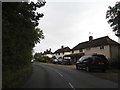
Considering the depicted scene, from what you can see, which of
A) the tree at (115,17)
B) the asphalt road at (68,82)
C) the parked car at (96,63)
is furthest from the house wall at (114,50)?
the asphalt road at (68,82)

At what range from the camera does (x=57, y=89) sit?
9445 mm

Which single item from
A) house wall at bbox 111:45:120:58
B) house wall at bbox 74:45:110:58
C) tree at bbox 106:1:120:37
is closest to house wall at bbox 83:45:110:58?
house wall at bbox 74:45:110:58

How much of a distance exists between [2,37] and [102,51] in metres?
35.9

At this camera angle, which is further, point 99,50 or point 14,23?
point 99,50

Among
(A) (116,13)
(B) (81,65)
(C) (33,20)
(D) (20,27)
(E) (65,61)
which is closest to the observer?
(D) (20,27)

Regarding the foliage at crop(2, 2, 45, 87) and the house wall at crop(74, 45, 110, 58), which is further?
the house wall at crop(74, 45, 110, 58)

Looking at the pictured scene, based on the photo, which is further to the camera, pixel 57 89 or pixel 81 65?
pixel 81 65

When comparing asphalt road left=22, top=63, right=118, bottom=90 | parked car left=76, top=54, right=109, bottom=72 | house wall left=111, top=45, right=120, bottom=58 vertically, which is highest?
house wall left=111, top=45, right=120, bottom=58

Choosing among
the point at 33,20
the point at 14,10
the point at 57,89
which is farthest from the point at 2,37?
the point at 57,89

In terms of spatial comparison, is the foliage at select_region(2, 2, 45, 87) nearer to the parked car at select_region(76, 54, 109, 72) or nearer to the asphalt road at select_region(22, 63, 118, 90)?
the asphalt road at select_region(22, 63, 118, 90)

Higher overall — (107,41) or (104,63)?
(107,41)

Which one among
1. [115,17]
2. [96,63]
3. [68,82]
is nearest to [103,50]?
[115,17]

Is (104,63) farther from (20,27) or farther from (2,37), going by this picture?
(2,37)

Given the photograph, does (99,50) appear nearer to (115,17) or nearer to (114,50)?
(114,50)
